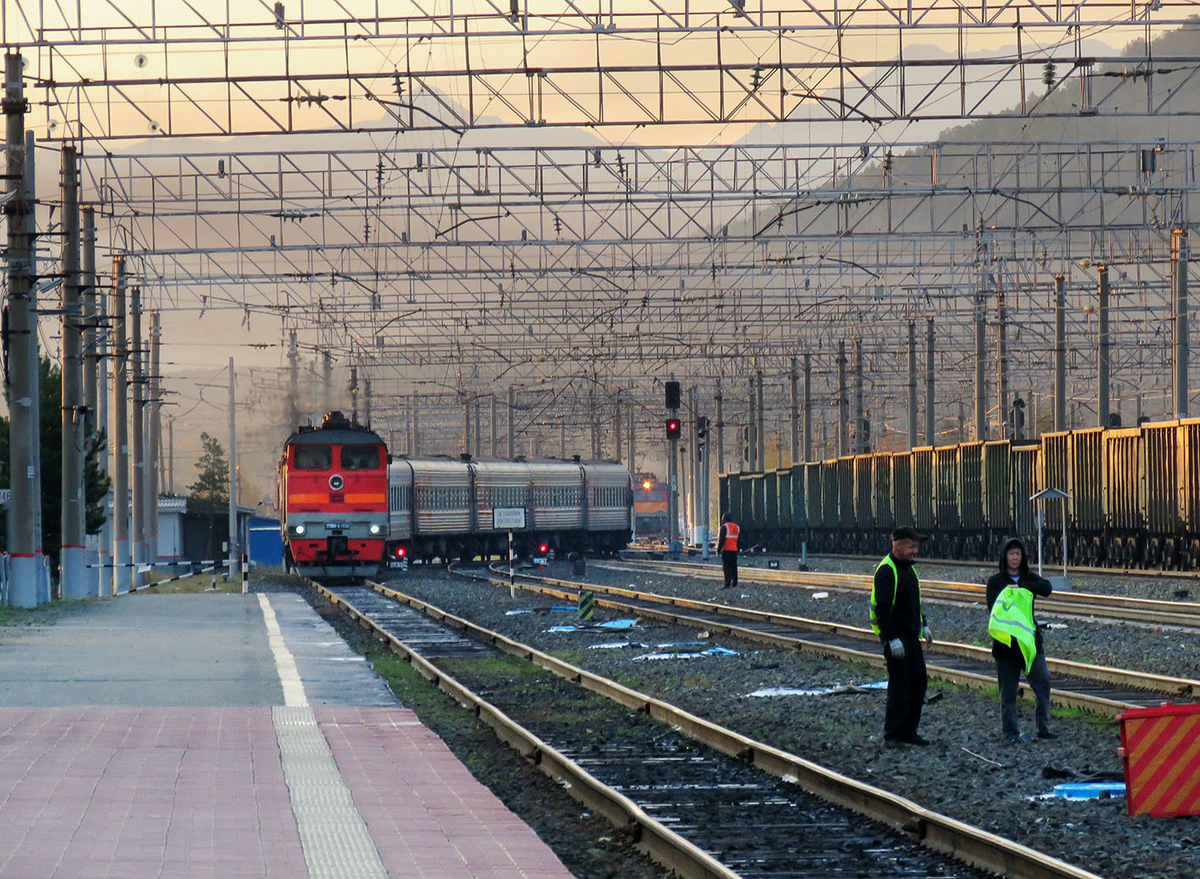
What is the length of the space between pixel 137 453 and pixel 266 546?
19422mm

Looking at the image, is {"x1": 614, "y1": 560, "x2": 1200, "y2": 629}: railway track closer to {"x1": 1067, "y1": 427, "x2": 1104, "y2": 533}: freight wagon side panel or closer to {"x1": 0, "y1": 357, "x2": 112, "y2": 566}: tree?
{"x1": 1067, "y1": 427, "x2": 1104, "y2": 533}: freight wagon side panel

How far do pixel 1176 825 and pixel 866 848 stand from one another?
182cm

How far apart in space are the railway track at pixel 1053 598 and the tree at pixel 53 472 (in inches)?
636

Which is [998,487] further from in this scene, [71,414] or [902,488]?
[71,414]

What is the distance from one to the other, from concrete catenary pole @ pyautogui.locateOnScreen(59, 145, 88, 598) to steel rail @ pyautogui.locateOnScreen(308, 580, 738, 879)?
19322mm

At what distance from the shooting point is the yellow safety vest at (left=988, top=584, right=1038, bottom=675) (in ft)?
41.4

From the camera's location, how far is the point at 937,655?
20.3m

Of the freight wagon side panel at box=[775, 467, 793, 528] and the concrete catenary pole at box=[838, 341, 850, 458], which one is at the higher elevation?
the concrete catenary pole at box=[838, 341, 850, 458]

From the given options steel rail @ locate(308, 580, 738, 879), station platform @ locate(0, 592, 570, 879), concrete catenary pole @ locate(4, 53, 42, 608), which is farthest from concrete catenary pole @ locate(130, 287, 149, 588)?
steel rail @ locate(308, 580, 738, 879)

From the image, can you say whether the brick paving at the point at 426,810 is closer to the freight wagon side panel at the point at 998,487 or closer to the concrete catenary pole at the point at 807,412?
the freight wagon side panel at the point at 998,487

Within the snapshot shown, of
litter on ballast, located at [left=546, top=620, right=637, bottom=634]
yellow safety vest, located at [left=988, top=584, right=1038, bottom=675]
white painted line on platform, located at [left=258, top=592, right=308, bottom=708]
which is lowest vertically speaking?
litter on ballast, located at [left=546, top=620, right=637, bottom=634]

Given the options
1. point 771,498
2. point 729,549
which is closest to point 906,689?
point 729,549

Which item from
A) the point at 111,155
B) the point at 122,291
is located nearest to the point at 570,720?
the point at 111,155

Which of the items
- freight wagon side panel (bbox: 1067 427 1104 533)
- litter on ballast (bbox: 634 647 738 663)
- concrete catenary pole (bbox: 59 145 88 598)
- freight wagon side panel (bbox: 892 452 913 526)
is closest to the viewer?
litter on ballast (bbox: 634 647 738 663)
